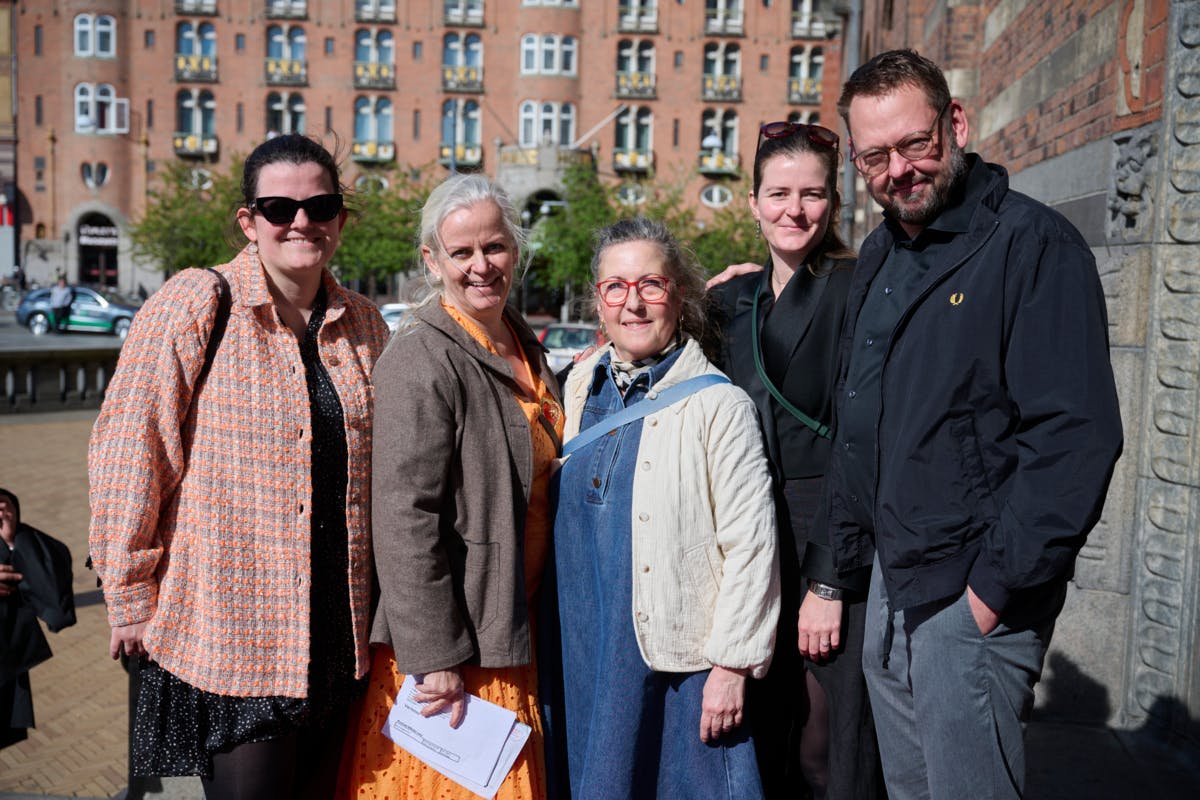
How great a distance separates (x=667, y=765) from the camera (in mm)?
2734

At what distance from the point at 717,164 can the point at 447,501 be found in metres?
44.9

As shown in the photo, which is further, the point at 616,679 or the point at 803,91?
the point at 803,91

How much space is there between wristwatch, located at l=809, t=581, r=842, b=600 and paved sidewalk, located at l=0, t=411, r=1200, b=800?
1.81 meters

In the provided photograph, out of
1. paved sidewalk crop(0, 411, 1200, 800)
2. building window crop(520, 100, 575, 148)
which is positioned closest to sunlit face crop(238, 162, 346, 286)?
paved sidewalk crop(0, 411, 1200, 800)

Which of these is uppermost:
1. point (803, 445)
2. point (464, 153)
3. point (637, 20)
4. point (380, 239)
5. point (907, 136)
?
point (637, 20)

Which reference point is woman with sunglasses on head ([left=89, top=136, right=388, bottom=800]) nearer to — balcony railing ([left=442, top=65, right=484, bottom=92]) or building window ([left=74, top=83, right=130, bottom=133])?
balcony railing ([left=442, top=65, right=484, bottom=92])

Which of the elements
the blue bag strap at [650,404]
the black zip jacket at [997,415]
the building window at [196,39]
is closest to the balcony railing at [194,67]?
the building window at [196,39]

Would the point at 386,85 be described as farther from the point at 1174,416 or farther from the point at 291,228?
the point at 291,228

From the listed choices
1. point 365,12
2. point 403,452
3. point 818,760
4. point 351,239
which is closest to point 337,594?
point 403,452

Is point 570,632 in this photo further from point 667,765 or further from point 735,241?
point 735,241

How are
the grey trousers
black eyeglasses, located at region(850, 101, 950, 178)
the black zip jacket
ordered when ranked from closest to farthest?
the black zip jacket < the grey trousers < black eyeglasses, located at region(850, 101, 950, 178)

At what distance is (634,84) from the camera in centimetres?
4528

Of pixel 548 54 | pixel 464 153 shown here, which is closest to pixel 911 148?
pixel 464 153

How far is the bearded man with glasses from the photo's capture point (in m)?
2.07
